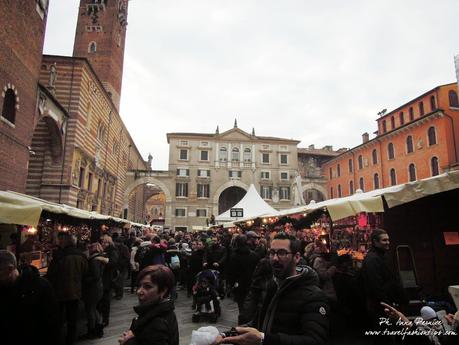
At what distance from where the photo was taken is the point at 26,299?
2578 millimetres

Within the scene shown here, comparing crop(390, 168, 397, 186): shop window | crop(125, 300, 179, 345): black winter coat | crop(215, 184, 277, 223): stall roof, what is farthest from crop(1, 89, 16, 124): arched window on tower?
crop(390, 168, 397, 186): shop window

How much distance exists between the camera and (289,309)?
6.40 ft

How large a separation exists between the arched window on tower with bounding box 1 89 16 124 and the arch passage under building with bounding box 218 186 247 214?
→ 28.7m

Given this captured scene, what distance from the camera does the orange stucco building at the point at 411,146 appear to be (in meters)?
23.6

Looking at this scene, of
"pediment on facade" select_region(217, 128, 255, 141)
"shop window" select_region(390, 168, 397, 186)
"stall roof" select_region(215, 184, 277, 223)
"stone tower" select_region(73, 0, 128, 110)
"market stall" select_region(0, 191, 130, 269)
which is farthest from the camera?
"pediment on facade" select_region(217, 128, 255, 141)

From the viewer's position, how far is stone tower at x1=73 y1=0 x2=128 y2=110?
105ft

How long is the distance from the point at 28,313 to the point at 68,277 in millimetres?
2159

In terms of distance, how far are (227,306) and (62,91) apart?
17.3m

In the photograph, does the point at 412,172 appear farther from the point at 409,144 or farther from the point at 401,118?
the point at 401,118

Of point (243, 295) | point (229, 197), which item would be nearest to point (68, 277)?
point (243, 295)

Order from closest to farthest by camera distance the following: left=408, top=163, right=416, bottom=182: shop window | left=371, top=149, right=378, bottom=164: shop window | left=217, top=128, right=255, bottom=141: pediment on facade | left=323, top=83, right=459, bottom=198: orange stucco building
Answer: left=323, top=83, right=459, bottom=198: orange stucco building → left=408, top=163, right=416, bottom=182: shop window → left=371, top=149, right=378, bottom=164: shop window → left=217, top=128, right=255, bottom=141: pediment on facade

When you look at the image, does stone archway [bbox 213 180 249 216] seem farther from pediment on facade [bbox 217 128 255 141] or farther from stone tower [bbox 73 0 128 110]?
stone tower [bbox 73 0 128 110]

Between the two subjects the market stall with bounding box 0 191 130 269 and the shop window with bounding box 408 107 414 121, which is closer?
the market stall with bounding box 0 191 130 269

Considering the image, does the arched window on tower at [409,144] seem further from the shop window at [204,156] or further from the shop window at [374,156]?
the shop window at [204,156]
